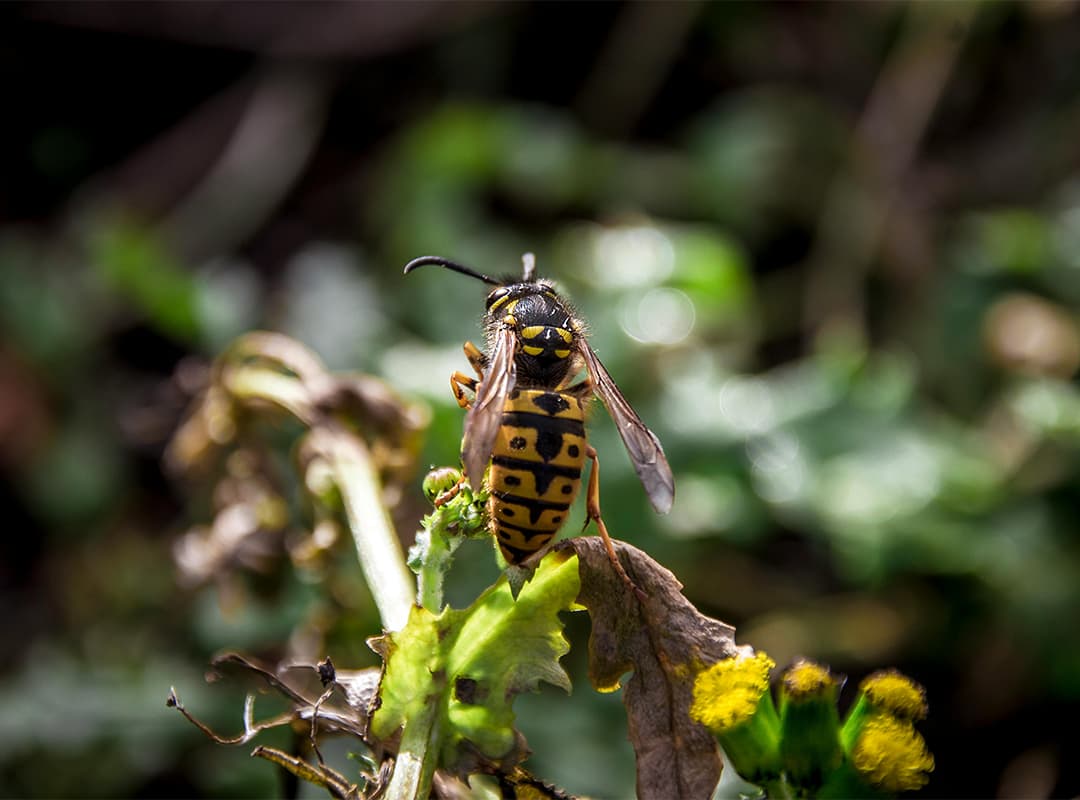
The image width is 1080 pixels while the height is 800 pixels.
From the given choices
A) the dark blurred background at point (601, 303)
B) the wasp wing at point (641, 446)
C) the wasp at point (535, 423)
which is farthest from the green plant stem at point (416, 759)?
the wasp wing at point (641, 446)

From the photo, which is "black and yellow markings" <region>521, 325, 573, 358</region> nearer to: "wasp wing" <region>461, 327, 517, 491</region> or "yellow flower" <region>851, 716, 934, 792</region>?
"wasp wing" <region>461, 327, 517, 491</region>

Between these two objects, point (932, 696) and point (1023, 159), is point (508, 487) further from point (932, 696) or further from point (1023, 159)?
point (1023, 159)

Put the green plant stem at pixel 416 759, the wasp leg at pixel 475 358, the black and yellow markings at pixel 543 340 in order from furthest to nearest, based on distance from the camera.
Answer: the wasp leg at pixel 475 358, the black and yellow markings at pixel 543 340, the green plant stem at pixel 416 759

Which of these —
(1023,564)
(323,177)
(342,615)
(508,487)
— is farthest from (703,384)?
(323,177)

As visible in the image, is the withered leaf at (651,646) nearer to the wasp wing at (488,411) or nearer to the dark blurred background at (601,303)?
the wasp wing at (488,411)

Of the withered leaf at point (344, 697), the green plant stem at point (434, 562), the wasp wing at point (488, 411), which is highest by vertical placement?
the wasp wing at point (488, 411)

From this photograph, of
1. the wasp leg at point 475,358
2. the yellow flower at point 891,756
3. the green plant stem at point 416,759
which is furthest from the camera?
the wasp leg at point 475,358

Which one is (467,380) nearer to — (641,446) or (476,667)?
(641,446)

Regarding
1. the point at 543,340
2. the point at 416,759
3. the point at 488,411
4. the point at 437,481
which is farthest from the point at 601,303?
the point at 416,759
